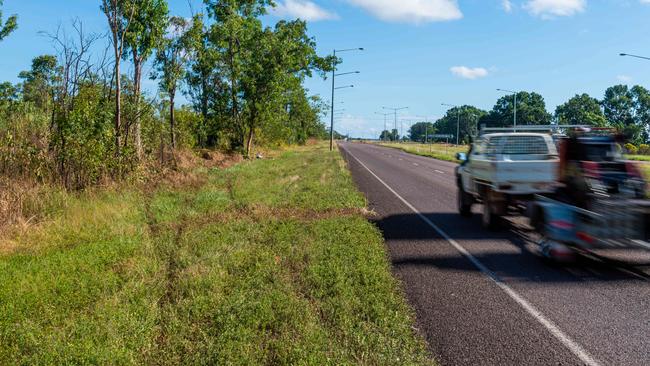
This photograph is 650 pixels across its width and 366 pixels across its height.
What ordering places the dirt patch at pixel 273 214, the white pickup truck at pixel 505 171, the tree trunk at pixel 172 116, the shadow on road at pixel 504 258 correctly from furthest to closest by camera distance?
the tree trunk at pixel 172 116 → the dirt patch at pixel 273 214 → the white pickup truck at pixel 505 171 → the shadow on road at pixel 504 258

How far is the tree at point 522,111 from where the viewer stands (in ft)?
400

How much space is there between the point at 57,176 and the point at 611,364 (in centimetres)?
1187

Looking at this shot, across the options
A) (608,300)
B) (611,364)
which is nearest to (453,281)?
(608,300)

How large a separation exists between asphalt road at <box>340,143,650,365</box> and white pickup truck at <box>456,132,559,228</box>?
0.72 meters

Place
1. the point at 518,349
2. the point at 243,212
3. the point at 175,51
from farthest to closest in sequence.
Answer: the point at 175,51
the point at 243,212
the point at 518,349

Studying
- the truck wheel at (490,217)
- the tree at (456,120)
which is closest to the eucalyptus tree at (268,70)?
the truck wheel at (490,217)

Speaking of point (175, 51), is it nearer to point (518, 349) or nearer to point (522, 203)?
point (522, 203)

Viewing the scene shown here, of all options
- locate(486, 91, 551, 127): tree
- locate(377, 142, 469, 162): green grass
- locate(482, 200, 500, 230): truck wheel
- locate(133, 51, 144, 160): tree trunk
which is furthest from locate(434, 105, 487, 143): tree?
locate(482, 200, 500, 230): truck wheel

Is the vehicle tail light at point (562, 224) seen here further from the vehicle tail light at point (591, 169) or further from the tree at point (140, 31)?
the tree at point (140, 31)

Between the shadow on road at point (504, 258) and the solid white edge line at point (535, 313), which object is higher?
the shadow on road at point (504, 258)

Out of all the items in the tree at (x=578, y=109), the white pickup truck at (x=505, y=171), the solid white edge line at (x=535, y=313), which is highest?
the tree at (x=578, y=109)

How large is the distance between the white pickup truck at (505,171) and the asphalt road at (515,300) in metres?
0.72

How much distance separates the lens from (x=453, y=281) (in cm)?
667

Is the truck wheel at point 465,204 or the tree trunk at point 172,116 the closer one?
the truck wheel at point 465,204
